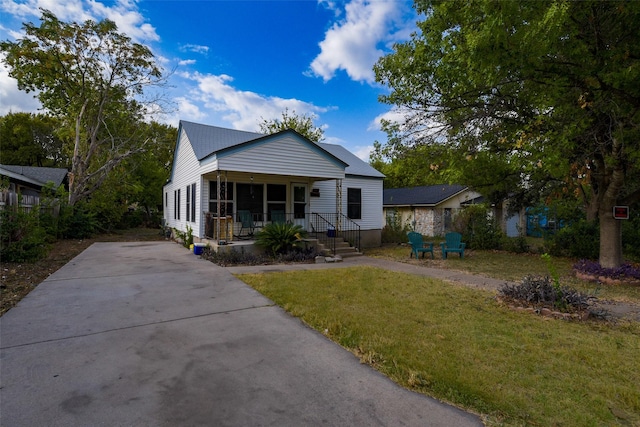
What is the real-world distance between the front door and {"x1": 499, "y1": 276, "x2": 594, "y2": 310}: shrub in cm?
874

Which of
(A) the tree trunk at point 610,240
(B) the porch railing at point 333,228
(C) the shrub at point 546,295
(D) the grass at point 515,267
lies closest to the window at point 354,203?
(B) the porch railing at point 333,228

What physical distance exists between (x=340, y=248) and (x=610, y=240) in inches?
304

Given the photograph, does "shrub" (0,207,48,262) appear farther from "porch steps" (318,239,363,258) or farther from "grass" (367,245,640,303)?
"grass" (367,245,640,303)

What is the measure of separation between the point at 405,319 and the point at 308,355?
5.88 ft

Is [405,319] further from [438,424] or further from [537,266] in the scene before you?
[537,266]

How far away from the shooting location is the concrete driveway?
2328 millimetres

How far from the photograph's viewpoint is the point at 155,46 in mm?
17672

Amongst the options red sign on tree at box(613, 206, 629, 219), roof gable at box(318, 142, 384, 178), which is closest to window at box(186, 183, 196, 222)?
roof gable at box(318, 142, 384, 178)

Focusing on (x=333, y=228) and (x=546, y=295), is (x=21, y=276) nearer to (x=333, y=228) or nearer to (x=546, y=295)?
(x=333, y=228)

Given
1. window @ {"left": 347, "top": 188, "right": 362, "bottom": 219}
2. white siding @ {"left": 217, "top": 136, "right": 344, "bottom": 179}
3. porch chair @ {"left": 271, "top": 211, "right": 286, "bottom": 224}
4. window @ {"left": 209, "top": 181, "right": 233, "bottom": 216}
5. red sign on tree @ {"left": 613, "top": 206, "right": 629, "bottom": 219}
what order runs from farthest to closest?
window @ {"left": 347, "top": 188, "right": 362, "bottom": 219}
porch chair @ {"left": 271, "top": 211, "right": 286, "bottom": 224}
window @ {"left": 209, "top": 181, "right": 233, "bottom": 216}
white siding @ {"left": 217, "top": 136, "right": 344, "bottom": 179}
red sign on tree @ {"left": 613, "top": 206, "right": 629, "bottom": 219}

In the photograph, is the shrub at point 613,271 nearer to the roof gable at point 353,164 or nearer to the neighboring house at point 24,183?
the roof gable at point 353,164

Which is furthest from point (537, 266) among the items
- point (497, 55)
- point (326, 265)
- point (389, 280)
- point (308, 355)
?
point (308, 355)

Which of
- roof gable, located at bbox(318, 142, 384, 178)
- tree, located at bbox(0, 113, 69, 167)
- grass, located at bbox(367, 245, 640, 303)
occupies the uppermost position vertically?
tree, located at bbox(0, 113, 69, 167)

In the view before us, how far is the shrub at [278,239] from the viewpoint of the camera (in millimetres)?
10328
